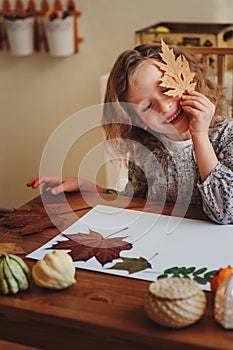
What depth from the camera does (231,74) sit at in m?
2.69

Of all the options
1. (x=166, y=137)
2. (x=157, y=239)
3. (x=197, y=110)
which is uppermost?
(x=197, y=110)

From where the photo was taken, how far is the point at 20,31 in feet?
10.2

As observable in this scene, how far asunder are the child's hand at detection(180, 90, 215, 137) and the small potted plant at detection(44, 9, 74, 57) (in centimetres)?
174

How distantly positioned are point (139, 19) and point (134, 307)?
7.31ft

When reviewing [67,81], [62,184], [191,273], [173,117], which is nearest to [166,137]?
[173,117]

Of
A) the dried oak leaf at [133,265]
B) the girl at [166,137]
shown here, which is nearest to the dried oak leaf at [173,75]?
the girl at [166,137]

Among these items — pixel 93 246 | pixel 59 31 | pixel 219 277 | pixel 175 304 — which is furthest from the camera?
pixel 59 31

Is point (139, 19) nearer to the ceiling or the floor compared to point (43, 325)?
nearer to the ceiling

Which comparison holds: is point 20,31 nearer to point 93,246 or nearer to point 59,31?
point 59,31

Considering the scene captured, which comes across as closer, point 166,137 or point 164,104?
point 164,104

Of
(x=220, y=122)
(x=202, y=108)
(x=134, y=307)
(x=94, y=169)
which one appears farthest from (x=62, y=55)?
(x=134, y=307)

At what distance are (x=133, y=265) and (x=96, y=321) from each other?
22cm

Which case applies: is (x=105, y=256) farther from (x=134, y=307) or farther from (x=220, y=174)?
(x=220, y=174)

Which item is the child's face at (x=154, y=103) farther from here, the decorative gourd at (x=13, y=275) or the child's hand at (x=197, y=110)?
the decorative gourd at (x=13, y=275)
